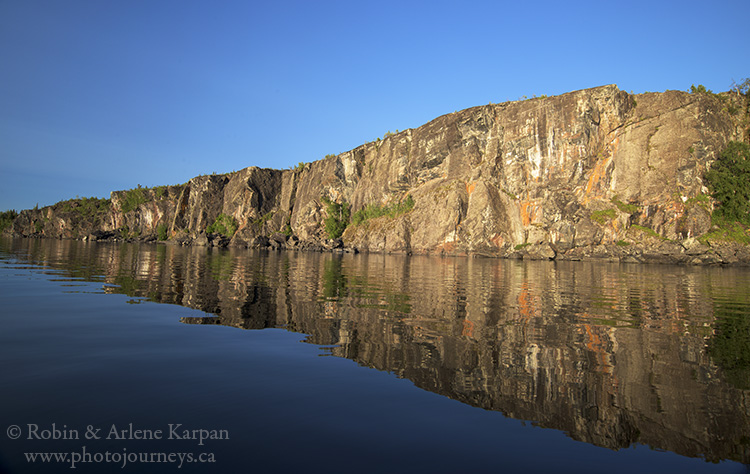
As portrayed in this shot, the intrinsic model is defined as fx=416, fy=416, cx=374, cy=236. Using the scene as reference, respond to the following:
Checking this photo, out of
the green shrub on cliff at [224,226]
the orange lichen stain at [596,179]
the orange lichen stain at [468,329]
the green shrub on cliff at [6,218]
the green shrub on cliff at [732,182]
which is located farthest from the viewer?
the green shrub on cliff at [6,218]

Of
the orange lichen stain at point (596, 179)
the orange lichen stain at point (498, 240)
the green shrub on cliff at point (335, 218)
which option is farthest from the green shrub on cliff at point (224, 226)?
the orange lichen stain at point (596, 179)

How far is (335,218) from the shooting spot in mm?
112250

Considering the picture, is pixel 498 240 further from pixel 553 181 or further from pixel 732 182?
pixel 732 182

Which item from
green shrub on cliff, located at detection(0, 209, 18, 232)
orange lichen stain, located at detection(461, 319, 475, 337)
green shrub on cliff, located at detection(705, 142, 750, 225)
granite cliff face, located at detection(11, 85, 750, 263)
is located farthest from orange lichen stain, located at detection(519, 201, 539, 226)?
green shrub on cliff, located at detection(0, 209, 18, 232)

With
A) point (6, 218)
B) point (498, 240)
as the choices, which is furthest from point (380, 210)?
point (6, 218)

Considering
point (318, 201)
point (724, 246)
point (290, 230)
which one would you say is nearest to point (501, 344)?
point (724, 246)

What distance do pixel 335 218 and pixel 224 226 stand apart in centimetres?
4436

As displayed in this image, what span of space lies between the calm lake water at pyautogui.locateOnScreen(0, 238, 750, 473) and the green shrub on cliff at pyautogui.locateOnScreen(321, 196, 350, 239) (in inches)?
3816

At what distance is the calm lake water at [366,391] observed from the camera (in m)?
4.49

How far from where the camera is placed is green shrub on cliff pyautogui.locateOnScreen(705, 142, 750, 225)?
62.3 metres

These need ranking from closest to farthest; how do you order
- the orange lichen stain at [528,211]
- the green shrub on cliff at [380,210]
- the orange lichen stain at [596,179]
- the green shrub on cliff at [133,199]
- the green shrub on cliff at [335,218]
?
the orange lichen stain at [596,179] → the orange lichen stain at [528,211] → the green shrub on cliff at [380,210] → the green shrub on cliff at [335,218] → the green shrub on cliff at [133,199]

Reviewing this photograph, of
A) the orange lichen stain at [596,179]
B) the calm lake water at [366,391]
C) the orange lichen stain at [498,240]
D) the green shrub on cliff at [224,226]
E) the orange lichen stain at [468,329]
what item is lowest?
the calm lake water at [366,391]

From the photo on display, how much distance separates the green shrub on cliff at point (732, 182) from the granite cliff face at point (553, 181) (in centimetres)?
142

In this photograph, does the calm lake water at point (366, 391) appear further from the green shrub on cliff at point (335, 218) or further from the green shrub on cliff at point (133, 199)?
the green shrub on cliff at point (133, 199)
